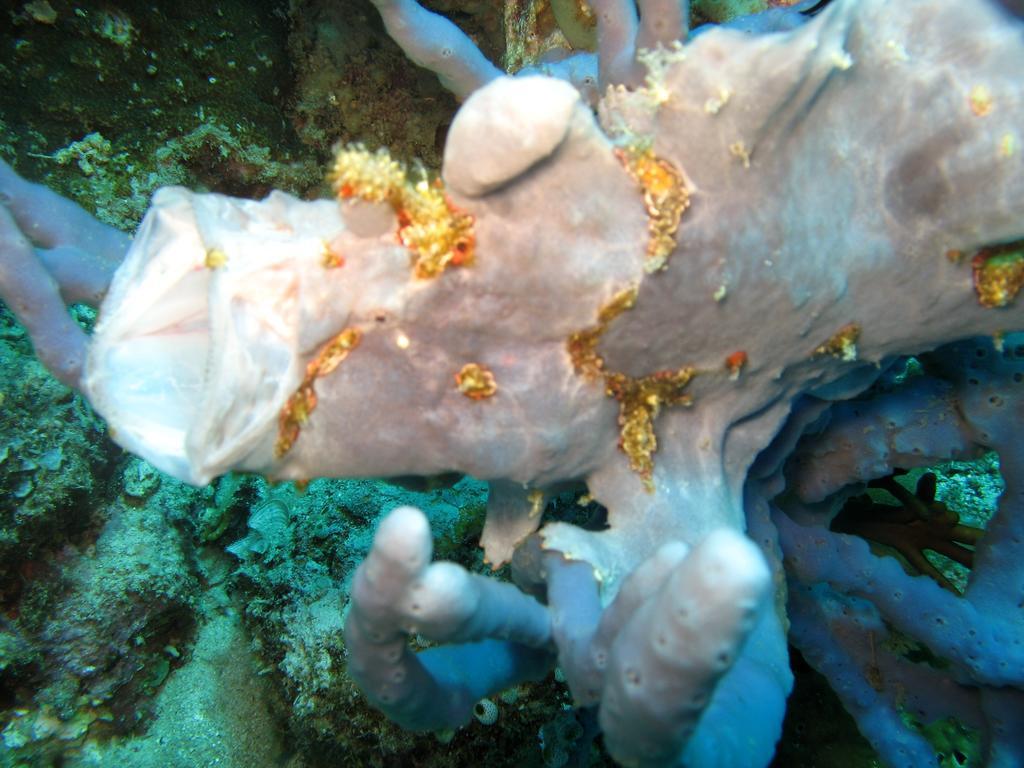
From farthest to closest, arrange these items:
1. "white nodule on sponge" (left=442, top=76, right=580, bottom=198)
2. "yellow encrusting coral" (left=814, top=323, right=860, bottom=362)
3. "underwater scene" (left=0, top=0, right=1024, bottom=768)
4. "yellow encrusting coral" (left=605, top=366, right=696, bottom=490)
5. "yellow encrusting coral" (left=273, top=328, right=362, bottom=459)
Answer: "yellow encrusting coral" (left=814, top=323, right=860, bottom=362)
"yellow encrusting coral" (left=605, top=366, right=696, bottom=490)
"yellow encrusting coral" (left=273, top=328, right=362, bottom=459)
"underwater scene" (left=0, top=0, right=1024, bottom=768)
"white nodule on sponge" (left=442, top=76, right=580, bottom=198)

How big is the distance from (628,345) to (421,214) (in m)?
0.66

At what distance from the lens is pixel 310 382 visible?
1568 millimetres

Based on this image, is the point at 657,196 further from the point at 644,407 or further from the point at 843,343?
the point at 843,343

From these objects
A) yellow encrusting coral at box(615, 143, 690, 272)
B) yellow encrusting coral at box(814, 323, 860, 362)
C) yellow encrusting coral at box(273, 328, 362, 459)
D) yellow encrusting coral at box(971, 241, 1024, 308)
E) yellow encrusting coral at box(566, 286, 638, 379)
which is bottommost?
yellow encrusting coral at box(273, 328, 362, 459)

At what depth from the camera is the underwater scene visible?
144cm

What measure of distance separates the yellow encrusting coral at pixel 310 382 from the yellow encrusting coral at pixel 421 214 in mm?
250

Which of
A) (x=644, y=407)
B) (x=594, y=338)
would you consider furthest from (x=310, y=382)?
(x=644, y=407)

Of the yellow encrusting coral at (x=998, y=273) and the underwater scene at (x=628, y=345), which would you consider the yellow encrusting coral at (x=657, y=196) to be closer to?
the underwater scene at (x=628, y=345)

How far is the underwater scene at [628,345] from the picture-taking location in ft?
4.74

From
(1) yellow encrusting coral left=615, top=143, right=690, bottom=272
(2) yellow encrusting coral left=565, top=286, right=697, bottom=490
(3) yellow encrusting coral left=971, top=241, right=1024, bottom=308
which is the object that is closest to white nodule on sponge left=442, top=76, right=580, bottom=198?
(1) yellow encrusting coral left=615, top=143, right=690, bottom=272

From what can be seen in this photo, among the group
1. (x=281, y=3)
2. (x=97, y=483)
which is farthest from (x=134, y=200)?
(x=97, y=483)

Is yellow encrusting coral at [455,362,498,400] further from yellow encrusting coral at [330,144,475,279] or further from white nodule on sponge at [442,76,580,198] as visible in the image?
white nodule on sponge at [442,76,580,198]

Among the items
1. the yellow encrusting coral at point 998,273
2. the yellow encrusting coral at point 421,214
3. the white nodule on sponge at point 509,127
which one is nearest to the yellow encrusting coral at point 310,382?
the yellow encrusting coral at point 421,214

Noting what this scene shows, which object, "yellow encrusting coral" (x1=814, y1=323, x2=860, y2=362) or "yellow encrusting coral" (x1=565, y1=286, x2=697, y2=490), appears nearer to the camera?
"yellow encrusting coral" (x1=565, y1=286, x2=697, y2=490)
